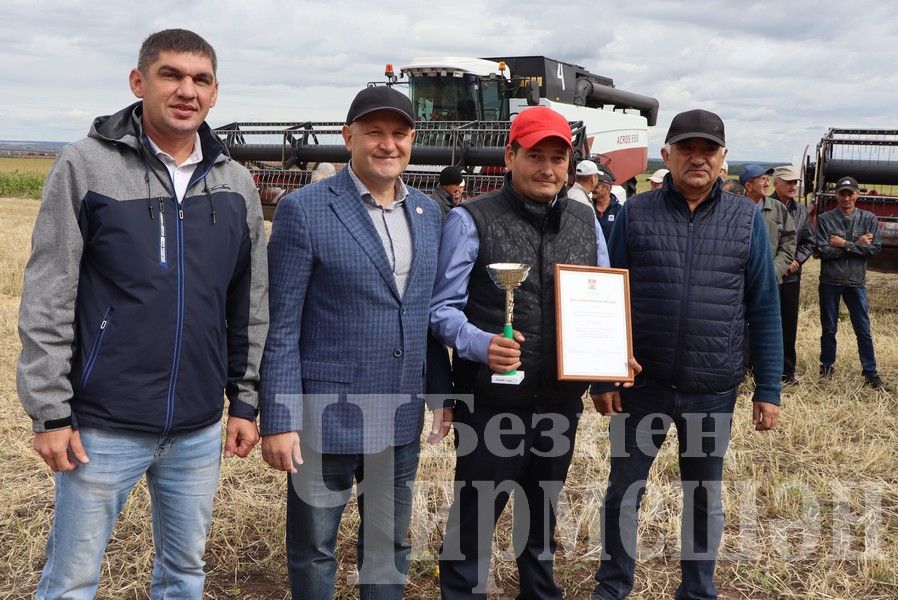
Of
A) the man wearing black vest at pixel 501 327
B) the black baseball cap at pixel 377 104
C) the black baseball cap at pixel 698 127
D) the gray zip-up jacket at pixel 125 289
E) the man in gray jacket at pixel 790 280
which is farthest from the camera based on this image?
the man in gray jacket at pixel 790 280

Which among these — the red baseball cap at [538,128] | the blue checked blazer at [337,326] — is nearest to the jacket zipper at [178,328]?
the blue checked blazer at [337,326]

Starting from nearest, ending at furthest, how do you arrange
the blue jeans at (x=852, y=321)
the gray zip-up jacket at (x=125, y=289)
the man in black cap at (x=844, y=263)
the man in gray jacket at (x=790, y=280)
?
the gray zip-up jacket at (x=125, y=289)
the man in gray jacket at (x=790, y=280)
the blue jeans at (x=852, y=321)
the man in black cap at (x=844, y=263)

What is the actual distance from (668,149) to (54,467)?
2.47 metres

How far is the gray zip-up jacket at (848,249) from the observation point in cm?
740

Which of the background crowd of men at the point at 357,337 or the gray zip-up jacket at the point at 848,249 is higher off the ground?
the gray zip-up jacket at the point at 848,249

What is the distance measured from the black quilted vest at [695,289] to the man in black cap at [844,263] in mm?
4661

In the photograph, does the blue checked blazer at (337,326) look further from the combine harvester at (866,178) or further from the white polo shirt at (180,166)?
the combine harvester at (866,178)

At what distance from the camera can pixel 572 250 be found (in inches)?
118

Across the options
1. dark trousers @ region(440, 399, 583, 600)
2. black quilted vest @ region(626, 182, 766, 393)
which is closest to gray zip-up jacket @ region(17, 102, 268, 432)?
dark trousers @ region(440, 399, 583, 600)

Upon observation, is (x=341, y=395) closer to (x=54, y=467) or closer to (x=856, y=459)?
(x=54, y=467)

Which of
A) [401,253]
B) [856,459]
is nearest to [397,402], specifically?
[401,253]

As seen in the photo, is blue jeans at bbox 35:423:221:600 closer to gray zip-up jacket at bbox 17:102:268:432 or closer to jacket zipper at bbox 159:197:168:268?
gray zip-up jacket at bbox 17:102:268:432

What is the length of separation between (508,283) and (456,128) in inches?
395

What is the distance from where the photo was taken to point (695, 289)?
10.2 feet
